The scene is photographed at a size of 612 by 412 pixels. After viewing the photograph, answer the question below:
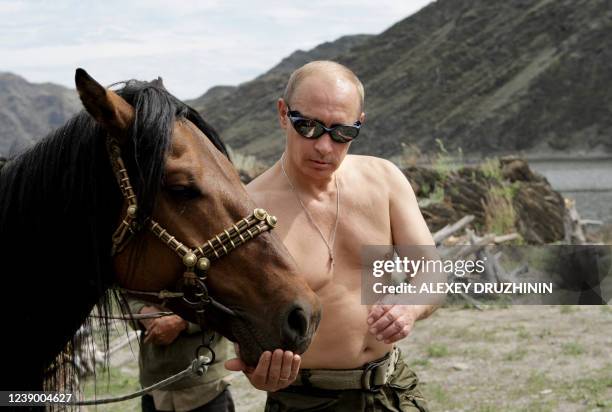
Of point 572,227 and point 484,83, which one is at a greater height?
point 484,83

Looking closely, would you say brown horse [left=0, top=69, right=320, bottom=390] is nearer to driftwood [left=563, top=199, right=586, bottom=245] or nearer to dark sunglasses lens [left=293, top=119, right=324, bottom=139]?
dark sunglasses lens [left=293, top=119, right=324, bottom=139]

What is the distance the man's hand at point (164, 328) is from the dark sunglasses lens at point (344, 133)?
1.72 metres

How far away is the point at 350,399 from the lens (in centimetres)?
311

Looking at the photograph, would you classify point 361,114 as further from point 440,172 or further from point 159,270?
point 440,172

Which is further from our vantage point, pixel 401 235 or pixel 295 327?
pixel 401 235

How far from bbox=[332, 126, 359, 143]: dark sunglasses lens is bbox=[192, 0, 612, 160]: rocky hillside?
59793 mm

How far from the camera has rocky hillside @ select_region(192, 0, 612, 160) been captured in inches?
2537

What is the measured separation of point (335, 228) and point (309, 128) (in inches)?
17.0

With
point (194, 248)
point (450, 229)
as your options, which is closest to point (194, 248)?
point (194, 248)

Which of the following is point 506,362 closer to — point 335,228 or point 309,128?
point 335,228

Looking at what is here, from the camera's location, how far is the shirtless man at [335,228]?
311cm

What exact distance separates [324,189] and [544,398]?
4.64 m

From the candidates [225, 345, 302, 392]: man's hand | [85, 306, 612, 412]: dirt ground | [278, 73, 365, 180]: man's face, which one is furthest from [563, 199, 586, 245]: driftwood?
[225, 345, 302, 392]: man's hand

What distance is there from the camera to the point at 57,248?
258 centimetres
